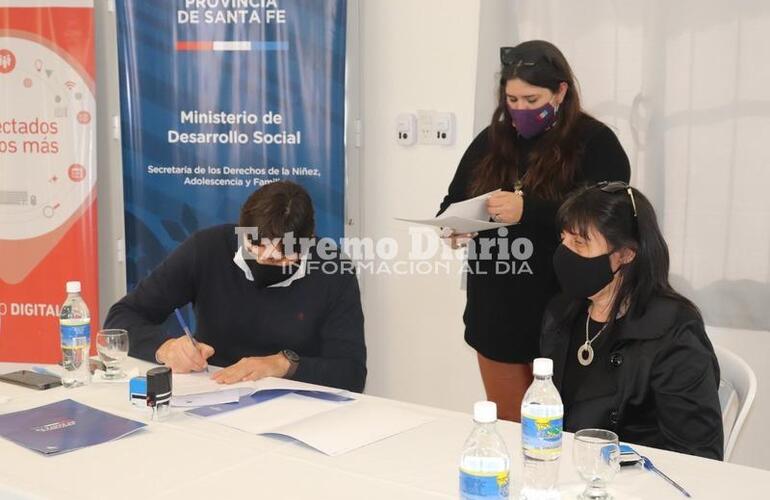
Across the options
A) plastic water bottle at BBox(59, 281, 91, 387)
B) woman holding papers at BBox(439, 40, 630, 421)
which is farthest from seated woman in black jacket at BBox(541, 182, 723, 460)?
plastic water bottle at BBox(59, 281, 91, 387)

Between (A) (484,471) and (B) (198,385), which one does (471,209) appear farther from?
(A) (484,471)

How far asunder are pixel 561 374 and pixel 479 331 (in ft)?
2.12

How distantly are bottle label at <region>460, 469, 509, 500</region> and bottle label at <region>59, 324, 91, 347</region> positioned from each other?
49.0 inches

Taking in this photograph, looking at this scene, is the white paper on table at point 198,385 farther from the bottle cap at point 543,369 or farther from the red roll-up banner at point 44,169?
the red roll-up banner at point 44,169

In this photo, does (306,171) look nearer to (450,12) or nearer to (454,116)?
(454,116)

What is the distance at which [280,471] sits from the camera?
62.8 inches

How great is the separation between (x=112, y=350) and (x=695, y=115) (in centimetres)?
210

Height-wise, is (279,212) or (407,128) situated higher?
(407,128)

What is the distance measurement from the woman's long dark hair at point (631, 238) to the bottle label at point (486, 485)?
0.67 m

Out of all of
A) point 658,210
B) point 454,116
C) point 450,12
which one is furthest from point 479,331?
point 450,12

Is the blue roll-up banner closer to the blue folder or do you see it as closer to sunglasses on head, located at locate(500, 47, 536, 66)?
sunglasses on head, located at locate(500, 47, 536, 66)

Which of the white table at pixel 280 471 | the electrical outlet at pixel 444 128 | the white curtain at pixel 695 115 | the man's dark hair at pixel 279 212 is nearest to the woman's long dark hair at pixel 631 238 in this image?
→ the white table at pixel 280 471

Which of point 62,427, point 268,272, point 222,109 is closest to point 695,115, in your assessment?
point 268,272

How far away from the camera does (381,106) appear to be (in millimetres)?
3619
